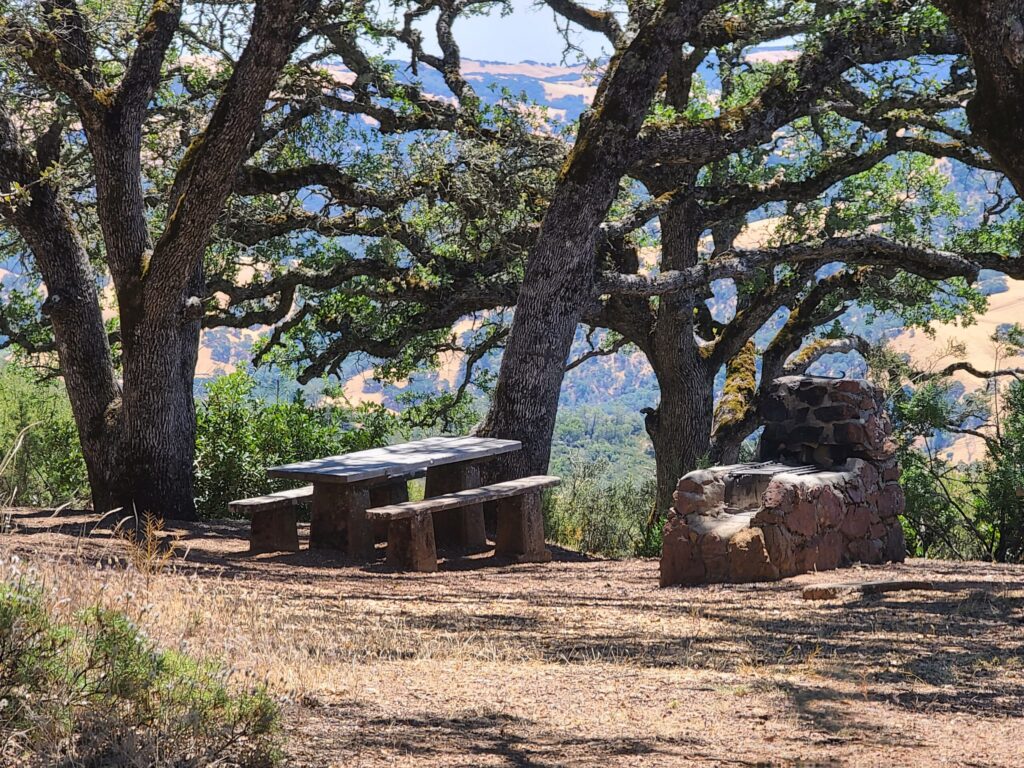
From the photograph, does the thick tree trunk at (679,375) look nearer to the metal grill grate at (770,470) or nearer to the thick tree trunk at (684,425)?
the thick tree trunk at (684,425)

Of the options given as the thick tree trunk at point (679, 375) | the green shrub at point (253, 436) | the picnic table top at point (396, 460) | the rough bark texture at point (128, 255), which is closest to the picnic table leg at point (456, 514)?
the picnic table top at point (396, 460)

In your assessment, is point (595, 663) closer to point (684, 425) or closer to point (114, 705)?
point (114, 705)

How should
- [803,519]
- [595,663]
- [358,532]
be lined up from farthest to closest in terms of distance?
[358,532], [803,519], [595,663]

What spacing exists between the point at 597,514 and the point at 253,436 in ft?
19.0

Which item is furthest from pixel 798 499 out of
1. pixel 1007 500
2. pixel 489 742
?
pixel 1007 500

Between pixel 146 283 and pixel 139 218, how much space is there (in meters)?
0.78

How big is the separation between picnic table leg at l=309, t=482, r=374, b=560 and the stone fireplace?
2496 millimetres

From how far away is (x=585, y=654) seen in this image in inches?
212

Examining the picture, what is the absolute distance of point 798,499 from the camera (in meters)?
7.85

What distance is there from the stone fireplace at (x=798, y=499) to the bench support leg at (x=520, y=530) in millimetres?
1566

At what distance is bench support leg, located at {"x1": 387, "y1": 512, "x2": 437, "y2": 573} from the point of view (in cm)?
859

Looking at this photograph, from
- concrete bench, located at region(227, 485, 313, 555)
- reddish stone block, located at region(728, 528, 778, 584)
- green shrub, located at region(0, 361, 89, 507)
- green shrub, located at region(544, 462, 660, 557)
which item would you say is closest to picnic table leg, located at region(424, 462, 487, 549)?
concrete bench, located at region(227, 485, 313, 555)

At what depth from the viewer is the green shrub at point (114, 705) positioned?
11.4ft

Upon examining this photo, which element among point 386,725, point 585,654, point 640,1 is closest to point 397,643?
point 585,654
